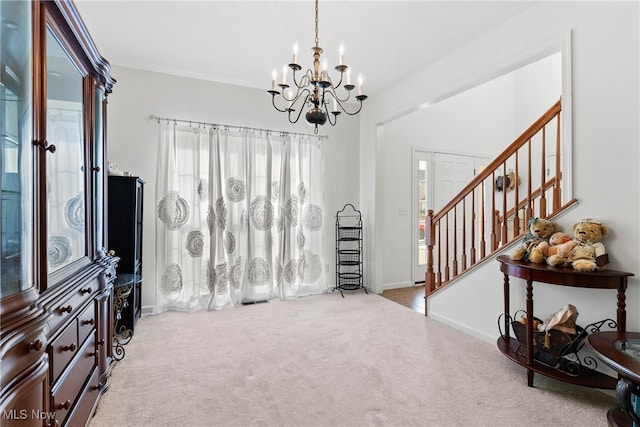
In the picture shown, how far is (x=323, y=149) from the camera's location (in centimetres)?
465

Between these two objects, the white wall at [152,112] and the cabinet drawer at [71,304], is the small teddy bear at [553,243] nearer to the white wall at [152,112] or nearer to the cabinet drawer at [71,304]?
the cabinet drawer at [71,304]

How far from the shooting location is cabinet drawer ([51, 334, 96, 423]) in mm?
1327

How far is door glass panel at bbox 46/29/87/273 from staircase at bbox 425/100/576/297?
2.81m

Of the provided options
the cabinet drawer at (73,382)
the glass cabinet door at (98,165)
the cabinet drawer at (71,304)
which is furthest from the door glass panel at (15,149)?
the glass cabinet door at (98,165)

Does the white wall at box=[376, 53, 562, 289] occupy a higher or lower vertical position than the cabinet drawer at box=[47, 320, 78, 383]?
higher

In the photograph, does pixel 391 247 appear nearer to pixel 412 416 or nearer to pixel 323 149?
pixel 323 149

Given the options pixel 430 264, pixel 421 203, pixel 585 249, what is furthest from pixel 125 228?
pixel 421 203

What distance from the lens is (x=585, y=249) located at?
6.82 ft

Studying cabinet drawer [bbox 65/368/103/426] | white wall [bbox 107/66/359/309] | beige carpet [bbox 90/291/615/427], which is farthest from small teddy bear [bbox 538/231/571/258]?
white wall [bbox 107/66/359/309]

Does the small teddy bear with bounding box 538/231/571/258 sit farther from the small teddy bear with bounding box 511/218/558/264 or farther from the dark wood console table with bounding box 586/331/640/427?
the dark wood console table with bounding box 586/331/640/427

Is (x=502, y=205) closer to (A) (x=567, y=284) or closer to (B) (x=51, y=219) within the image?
(A) (x=567, y=284)

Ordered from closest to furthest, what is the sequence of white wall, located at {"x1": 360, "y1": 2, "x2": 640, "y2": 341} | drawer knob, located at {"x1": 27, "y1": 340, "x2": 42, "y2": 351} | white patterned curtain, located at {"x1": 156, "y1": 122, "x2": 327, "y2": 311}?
1. drawer knob, located at {"x1": 27, "y1": 340, "x2": 42, "y2": 351}
2. white wall, located at {"x1": 360, "y1": 2, "x2": 640, "y2": 341}
3. white patterned curtain, located at {"x1": 156, "y1": 122, "x2": 327, "y2": 311}

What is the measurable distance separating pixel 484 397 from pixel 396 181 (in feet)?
10.9

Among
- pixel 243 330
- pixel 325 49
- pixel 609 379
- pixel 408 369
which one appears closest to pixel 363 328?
pixel 408 369
